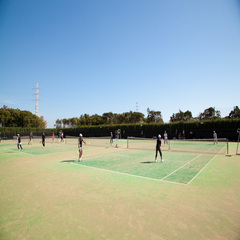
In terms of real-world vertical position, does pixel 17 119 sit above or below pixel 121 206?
above

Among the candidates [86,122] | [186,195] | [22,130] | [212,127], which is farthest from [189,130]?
[86,122]

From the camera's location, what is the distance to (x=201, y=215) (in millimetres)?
4402

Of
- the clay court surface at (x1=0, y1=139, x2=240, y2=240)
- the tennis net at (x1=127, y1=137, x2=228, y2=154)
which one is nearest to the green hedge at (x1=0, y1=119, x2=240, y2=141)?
the tennis net at (x1=127, y1=137, x2=228, y2=154)

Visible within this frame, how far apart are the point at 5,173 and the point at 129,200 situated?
7.48 meters

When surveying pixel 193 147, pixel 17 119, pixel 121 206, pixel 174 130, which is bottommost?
pixel 193 147

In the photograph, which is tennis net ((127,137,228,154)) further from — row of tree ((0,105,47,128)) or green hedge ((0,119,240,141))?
row of tree ((0,105,47,128))

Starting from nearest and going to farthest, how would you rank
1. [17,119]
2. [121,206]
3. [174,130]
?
[121,206] < [174,130] < [17,119]

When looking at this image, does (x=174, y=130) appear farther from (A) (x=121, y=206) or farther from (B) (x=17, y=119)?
(B) (x=17, y=119)

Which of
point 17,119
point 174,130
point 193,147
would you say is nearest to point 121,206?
point 193,147

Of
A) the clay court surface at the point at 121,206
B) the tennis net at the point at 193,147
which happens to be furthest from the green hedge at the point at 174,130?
the clay court surface at the point at 121,206

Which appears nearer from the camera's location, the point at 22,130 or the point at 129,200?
the point at 129,200

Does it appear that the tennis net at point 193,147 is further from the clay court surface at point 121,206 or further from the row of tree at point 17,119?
the row of tree at point 17,119

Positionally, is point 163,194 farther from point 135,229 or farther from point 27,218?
point 27,218

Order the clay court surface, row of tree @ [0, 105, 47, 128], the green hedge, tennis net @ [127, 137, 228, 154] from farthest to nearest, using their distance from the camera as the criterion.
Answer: row of tree @ [0, 105, 47, 128]
the green hedge
tennis net @ [127, 137, 228, 154]
the clay court surface
